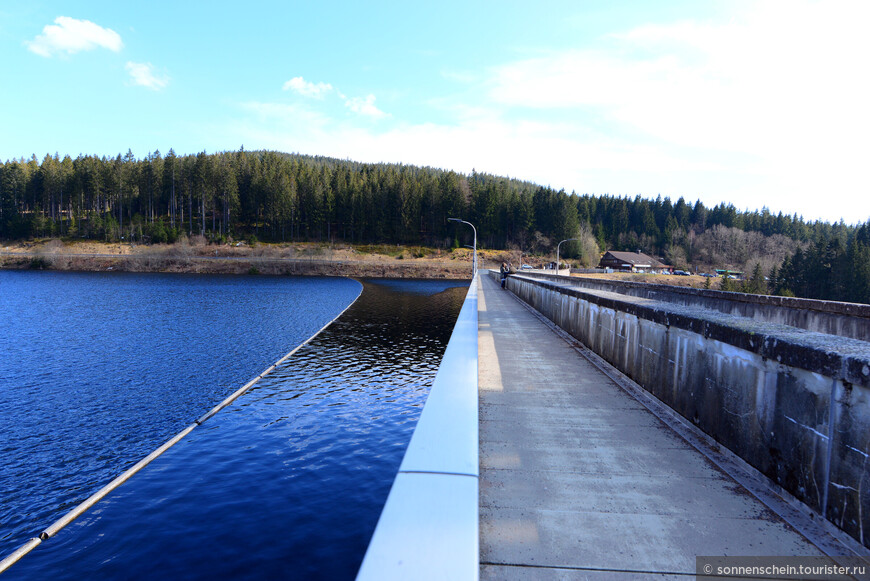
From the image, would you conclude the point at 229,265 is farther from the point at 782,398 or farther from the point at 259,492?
the point at 782,398

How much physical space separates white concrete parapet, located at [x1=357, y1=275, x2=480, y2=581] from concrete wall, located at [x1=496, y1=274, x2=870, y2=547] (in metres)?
2.30

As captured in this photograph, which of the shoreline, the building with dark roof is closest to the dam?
the shoreline

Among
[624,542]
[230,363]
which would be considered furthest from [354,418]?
[624,542]

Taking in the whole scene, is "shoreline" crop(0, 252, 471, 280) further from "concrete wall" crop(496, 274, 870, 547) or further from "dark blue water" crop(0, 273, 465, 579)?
"concrete wall" crop(496, 274, 870, 547)

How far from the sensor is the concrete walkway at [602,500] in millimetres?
2953

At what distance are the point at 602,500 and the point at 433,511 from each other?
173 centimetres

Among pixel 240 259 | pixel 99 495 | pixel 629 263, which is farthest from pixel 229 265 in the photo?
pixel 629 263

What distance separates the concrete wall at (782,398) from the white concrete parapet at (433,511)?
2296 millimetres

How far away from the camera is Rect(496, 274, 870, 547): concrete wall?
3.02 meters

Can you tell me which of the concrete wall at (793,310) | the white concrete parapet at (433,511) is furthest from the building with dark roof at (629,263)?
the white concrete parapet at (433,511)

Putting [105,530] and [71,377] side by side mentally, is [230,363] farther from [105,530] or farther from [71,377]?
[105,530]

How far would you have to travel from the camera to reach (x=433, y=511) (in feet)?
8.54

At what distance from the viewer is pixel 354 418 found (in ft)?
50.0

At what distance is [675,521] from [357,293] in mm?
57106
